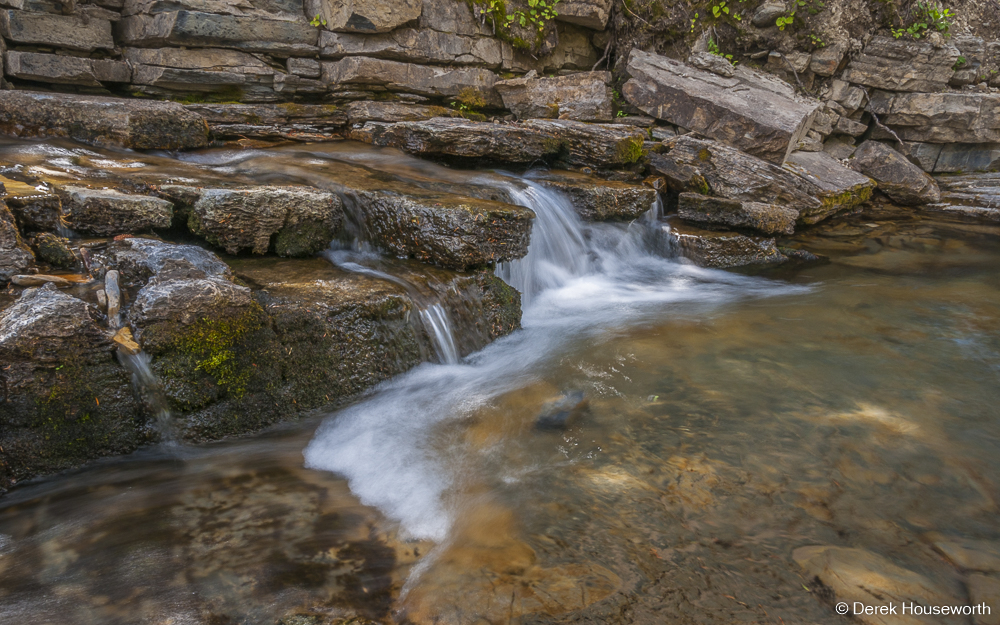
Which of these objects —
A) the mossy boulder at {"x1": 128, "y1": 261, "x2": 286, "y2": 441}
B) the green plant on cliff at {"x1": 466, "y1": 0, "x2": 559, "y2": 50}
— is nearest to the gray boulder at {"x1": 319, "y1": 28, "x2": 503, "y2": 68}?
the green plant on cliff at {"x1": 466, "y1": 0, "x2": 559, "y2": 50}

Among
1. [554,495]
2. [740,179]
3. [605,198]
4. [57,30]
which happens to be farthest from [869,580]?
[57,30]

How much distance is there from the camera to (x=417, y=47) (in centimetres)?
934

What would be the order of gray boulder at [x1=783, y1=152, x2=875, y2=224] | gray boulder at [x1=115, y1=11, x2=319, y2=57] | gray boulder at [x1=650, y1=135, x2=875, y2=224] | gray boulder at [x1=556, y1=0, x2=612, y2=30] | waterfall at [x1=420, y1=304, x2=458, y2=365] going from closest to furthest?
1. waterfall at [x1=420, y1=304, x2=458, y2=365]
2. gray boulder at [x1=115, y1=11, x2=319, y2=57]
3. gray boulder at [x1=650, y1=135, x2=875, y2=224]
4. gray boulder at [x1=783, y1=152, x2=875, y2=224]
5. gray boulder at [x1=556, y1=0, x2=612, y2=30]

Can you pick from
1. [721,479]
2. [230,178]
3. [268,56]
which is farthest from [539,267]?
[268,56]

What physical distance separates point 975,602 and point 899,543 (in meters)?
0.36

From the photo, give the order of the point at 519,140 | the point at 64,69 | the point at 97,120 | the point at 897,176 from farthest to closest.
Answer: the point at 897,176
the point at 64,69
the point at 519,140
the point at 97,120

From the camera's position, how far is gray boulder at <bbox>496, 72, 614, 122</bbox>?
9.80 meters

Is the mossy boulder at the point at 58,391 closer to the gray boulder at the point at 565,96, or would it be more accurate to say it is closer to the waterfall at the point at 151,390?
the waterfall at the point at 151,390

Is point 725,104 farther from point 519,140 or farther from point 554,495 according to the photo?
point 554,495

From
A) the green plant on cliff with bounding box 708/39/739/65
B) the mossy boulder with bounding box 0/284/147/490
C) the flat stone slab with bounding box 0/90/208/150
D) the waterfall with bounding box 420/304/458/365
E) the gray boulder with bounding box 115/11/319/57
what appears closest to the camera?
the mossy boulder with bounding box 0/284/147/490

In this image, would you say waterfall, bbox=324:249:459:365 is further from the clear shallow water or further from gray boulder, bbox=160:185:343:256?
gray boulder, bbox=160:185:343:256

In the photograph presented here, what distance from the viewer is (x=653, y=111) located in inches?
373

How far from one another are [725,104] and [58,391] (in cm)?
917

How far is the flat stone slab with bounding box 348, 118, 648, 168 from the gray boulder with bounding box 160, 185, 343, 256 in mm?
2502
